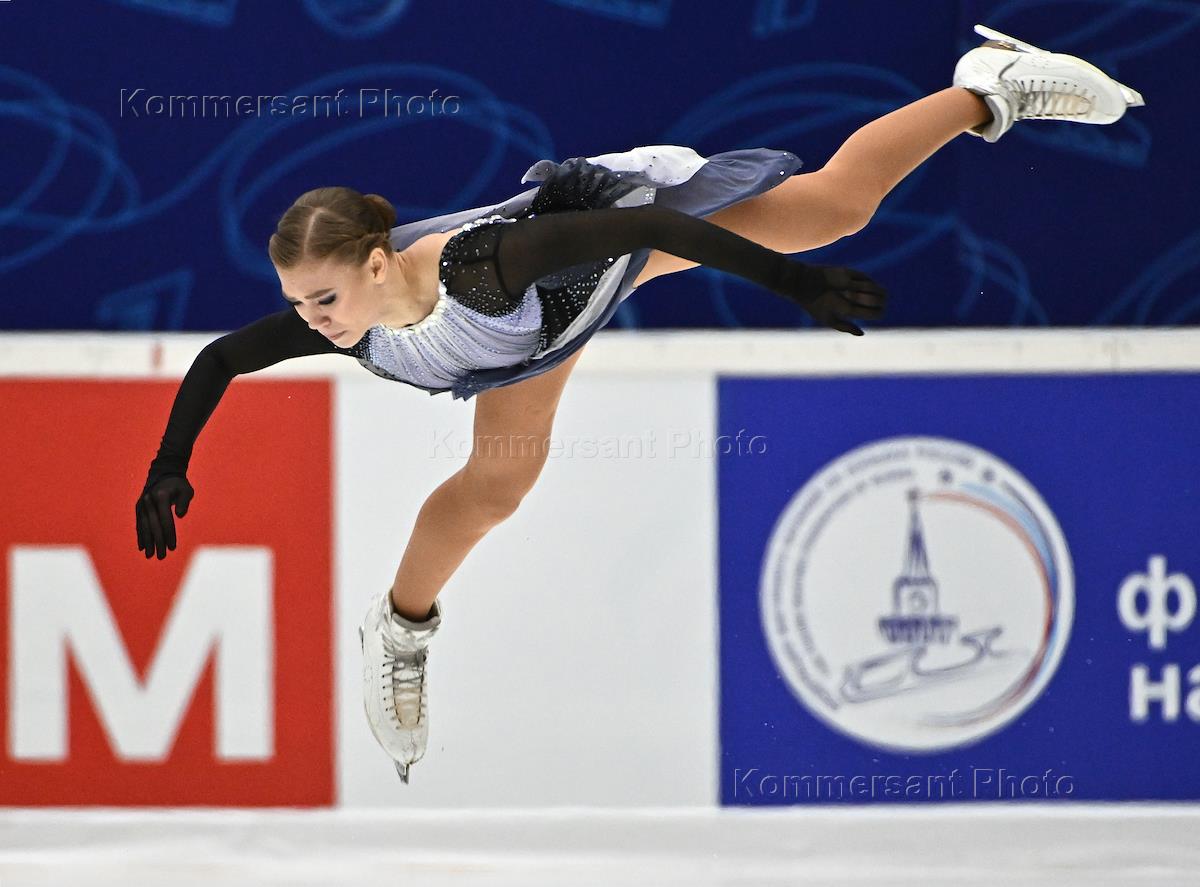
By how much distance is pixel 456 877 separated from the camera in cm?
316

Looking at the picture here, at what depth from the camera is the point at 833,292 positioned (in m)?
1.94

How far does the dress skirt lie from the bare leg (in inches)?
1.5

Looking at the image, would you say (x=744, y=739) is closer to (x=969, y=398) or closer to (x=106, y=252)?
(x=969, y=398)

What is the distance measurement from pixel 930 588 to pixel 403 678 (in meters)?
1.40

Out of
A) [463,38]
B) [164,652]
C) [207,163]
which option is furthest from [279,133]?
[164,652]

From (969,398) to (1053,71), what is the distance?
3.23ft

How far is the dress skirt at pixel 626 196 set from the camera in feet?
7.57

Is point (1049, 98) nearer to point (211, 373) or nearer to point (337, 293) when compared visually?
point (337, 293)

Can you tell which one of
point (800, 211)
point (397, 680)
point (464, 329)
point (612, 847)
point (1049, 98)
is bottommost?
point (612, 847)

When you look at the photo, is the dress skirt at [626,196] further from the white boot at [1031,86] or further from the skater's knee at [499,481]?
the white boot at [1031,86]

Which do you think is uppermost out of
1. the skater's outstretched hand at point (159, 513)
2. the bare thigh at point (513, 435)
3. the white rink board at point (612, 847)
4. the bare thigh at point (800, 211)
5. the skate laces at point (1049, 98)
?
the skate laces at point (1049, 98)

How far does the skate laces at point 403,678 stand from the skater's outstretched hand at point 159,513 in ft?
1.87

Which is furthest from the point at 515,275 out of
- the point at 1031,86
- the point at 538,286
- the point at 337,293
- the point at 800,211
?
the point at 1031,86

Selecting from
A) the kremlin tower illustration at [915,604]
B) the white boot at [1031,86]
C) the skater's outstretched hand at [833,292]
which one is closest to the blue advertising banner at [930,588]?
the kremlin tower illustration at [915,604]
